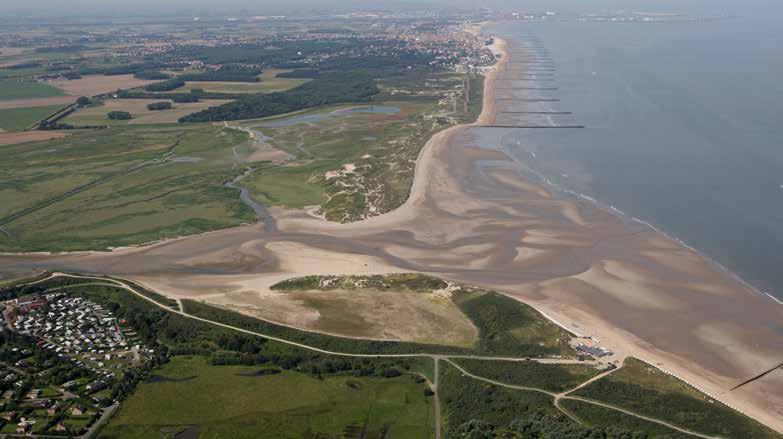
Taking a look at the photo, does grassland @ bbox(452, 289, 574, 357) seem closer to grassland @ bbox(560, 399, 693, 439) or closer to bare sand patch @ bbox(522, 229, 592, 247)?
grassland @ bbox(560, 399, 693, 439)

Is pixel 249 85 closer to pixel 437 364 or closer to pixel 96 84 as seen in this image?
pixel 96 84

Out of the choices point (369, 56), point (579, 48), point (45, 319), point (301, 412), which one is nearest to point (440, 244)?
point (301, 412)

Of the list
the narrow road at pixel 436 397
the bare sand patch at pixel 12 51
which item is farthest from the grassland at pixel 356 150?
the bare sand patch at pixel 12 51

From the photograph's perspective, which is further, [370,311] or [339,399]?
[370,311]

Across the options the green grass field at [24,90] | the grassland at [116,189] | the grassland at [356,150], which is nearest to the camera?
the grassland at [116,189]

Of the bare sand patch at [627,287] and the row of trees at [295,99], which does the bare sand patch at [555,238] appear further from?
the row of trees at [295,99]

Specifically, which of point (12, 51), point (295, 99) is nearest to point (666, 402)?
point (295, 99)
